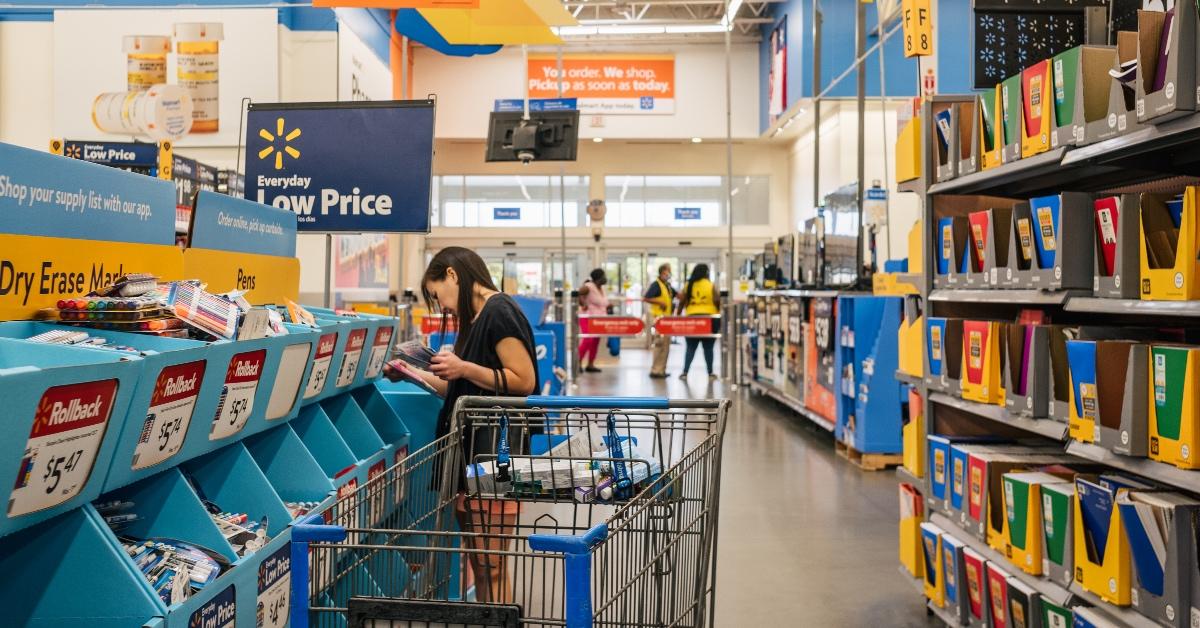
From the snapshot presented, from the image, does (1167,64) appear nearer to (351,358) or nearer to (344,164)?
(351,358)

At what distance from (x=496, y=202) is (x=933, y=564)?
1829cm

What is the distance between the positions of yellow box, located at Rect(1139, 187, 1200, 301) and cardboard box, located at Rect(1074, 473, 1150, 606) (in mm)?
519

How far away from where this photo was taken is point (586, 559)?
152cm

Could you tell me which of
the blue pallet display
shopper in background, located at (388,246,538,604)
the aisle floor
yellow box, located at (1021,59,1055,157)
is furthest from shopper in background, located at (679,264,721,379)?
yellow box, located at (1021,59,1055,157)

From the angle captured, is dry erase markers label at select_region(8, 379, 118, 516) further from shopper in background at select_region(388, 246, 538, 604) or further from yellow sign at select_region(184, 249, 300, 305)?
shopper in background at select_region(388, 246, 538, 604)

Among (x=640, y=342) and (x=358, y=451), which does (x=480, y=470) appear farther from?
(x=640, y=342)

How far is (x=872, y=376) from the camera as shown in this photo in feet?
22.8

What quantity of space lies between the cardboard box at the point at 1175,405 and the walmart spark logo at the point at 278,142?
3.14m

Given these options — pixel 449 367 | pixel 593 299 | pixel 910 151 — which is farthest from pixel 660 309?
pixel 449 367

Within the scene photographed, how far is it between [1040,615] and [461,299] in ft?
6.86

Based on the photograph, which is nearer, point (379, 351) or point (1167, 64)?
point (1167, 64)

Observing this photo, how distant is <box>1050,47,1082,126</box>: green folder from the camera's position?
A: 273 centimetres

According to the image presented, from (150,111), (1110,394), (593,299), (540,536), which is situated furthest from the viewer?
(593,299)

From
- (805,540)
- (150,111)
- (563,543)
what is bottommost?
(805,540)
